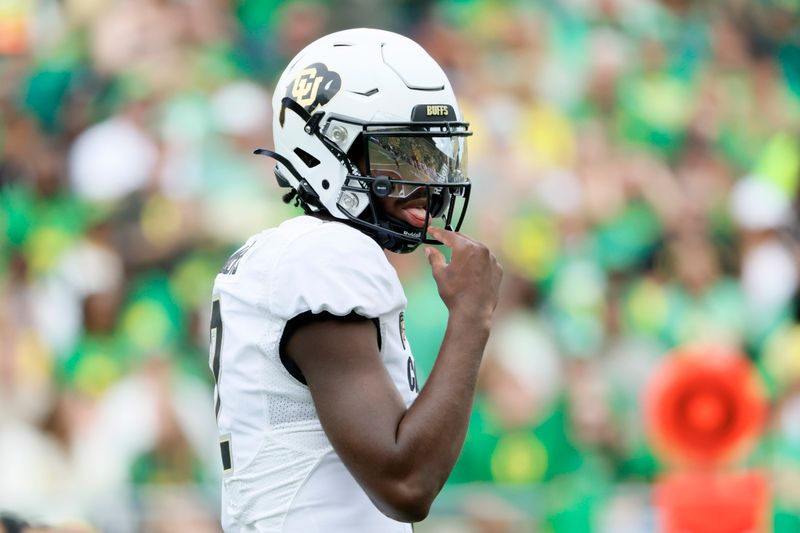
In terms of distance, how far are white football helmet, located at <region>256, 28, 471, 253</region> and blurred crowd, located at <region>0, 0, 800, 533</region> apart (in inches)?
104

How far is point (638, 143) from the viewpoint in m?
7.45

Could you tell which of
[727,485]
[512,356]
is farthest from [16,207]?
[727,485]

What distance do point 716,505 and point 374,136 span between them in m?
2.87

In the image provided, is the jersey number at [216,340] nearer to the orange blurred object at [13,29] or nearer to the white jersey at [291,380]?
the white jersey at [291,380]

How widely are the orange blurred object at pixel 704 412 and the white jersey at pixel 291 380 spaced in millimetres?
2759

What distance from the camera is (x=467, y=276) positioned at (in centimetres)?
239

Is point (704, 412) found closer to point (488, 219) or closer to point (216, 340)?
point (488, 219)

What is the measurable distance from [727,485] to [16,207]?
4.09 metres

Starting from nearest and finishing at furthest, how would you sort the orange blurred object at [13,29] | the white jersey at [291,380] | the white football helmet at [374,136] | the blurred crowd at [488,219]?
the white jersey at [291,380] < the white football helmet at [374,136] < the blurred crowd at [488,219] < the orange blurred object at [13,29]

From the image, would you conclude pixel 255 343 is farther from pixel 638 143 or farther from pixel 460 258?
pixel 638 143

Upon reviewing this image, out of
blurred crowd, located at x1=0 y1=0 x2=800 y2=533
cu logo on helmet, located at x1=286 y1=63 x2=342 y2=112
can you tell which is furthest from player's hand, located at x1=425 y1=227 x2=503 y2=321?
blurred crowd, located at x1=0 y1=0 x2=800 y2=533

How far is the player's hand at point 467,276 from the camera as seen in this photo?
7.74 feet

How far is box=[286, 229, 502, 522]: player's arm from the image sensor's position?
85.9 inches

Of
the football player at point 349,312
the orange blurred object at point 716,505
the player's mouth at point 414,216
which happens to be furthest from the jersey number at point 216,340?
the orange blurred object at point 716,505
